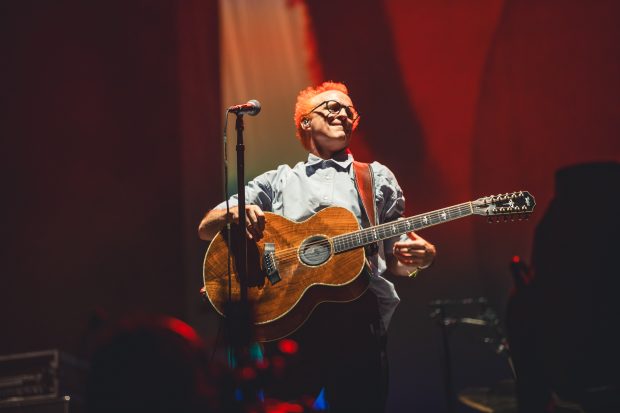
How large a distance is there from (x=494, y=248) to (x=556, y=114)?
1.13 meters

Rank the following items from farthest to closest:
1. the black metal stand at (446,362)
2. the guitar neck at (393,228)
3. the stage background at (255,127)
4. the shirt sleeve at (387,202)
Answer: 1. the stage background at (255,127)
2. the black metal stand at (446,362)
3. the shirt sleeve at (387,202)
4. the guitar neck at (393,228)

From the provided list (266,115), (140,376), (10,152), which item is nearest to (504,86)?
(266,115)

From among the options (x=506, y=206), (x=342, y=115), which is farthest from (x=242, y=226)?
(x=506, y=206)

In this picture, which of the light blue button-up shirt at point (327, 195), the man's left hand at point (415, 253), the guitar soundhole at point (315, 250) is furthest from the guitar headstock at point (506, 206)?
the guitar soundhole at point (315, 250)

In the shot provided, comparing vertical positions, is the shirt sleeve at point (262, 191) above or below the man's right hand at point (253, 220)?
above

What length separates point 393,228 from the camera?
2992 mm

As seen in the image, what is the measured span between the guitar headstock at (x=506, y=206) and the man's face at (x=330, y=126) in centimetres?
85

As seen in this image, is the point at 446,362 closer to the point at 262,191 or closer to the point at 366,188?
the point at 366,188

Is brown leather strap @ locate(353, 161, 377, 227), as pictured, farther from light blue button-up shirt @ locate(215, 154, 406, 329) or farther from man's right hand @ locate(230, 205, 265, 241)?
man's right hand @ locate(230, 205, 265, 241)

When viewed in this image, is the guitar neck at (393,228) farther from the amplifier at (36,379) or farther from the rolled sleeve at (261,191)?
the amplifier at (36,379)

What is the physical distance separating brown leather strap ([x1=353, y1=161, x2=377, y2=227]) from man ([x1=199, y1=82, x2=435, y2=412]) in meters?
0.03

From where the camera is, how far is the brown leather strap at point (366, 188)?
311cm

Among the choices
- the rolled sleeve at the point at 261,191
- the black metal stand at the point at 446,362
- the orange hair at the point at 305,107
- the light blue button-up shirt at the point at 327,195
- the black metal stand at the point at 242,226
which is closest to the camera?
the black metal stand at the point at 242,226

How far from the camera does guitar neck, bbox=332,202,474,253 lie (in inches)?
115
